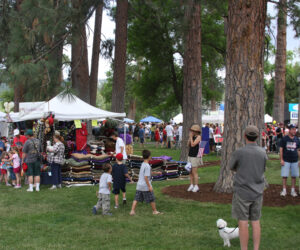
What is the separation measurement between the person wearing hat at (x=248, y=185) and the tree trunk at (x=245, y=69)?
4.21 metres

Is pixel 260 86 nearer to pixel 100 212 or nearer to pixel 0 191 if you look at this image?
pixel 100 212

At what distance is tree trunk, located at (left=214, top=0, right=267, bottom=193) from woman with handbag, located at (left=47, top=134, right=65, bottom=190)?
4925 millimetres

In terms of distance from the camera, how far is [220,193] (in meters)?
9.51

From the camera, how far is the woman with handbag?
37.6 feet

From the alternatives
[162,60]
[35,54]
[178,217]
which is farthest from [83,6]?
[162,60]

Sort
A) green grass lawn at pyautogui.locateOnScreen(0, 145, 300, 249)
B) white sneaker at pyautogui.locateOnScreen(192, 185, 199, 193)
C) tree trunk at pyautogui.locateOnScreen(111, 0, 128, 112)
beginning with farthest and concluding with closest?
1. tree trunk at pyautogui.locateOnScreen(111, 0, 128, 112)
2. white sneaker at pyautogui.locateOnScreen(192, 185, 199, 193)
3. green grass lawn at pyautogui.locateOnScreen(0, 145, 300, 249)

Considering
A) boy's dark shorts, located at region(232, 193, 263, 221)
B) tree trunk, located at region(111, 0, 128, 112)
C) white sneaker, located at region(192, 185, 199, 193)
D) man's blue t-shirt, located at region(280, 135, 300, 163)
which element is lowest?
white sneaker, located at region(192, 185, 199, 193)

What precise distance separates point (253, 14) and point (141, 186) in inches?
185

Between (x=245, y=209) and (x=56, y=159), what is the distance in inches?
299

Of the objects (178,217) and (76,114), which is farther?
(76,114)

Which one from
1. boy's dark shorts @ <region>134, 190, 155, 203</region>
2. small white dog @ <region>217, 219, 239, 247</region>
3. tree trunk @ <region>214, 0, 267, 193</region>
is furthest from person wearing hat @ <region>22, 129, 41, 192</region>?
small white dog @ <region>217, 219, 239, 247</region>

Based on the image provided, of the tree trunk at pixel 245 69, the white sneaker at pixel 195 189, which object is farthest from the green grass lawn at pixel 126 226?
the tree trunk at pixel 245 69

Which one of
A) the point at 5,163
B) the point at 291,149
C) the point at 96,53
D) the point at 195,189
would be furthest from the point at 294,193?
the point at 96,53

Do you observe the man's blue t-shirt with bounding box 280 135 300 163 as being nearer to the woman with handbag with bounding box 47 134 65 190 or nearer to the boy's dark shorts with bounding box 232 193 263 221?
the boy's dark shorts with bounding box 232 193 263 221
